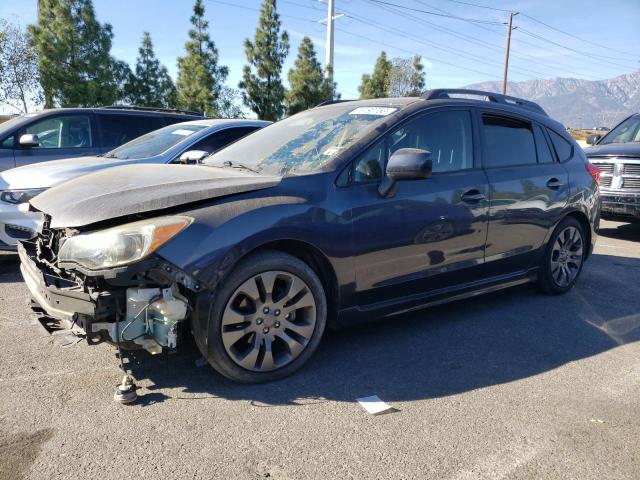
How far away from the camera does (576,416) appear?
2918 millimetres

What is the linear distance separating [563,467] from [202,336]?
1.92 m

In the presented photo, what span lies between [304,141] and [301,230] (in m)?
0.96

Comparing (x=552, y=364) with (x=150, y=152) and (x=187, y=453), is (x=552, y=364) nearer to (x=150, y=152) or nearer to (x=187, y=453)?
(x=187, y=453)

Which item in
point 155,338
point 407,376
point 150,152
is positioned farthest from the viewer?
point 150,152

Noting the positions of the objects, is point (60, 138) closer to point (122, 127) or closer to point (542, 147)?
point (122, 127)

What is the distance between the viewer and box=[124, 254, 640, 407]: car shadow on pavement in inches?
122

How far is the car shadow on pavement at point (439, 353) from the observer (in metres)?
3.10

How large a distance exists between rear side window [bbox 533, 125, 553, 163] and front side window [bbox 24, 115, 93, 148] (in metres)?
5.80

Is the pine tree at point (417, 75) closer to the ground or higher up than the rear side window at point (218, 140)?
higher up

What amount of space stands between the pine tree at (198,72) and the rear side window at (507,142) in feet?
62.3

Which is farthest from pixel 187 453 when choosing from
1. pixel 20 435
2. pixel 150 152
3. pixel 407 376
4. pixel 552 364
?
pixel 150 152

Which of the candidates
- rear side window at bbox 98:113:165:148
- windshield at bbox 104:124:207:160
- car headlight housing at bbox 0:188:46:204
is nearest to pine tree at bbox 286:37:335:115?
rear side window at bbox 98:113:165:148

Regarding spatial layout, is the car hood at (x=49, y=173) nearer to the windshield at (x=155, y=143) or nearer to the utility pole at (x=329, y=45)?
the windshield at (x=155, y=143)

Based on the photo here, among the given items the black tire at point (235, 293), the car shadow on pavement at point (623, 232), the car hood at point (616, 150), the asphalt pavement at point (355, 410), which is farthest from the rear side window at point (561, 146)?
the car shadow on pavement at point (623, 232)
